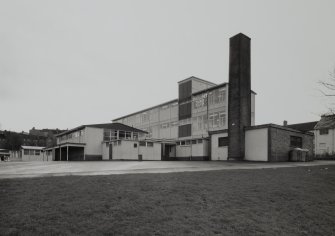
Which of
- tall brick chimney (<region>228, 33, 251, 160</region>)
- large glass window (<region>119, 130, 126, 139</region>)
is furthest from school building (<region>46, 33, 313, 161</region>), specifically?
large glass window (<region>119, 130, 126, 139</region>)

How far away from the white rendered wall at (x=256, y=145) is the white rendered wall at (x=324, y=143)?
27.0m

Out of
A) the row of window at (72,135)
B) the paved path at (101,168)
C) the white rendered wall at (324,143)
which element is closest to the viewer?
the paved path at (101,168)

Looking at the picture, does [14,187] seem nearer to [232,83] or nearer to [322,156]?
[232,83]

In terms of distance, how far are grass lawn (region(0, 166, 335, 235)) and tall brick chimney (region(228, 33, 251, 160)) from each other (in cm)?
1939

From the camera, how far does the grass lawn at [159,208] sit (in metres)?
5.59

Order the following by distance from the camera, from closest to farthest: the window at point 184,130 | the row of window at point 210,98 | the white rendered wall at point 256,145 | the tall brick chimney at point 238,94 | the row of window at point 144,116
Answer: the white rendered wall at point 256,145 → the tall brick chimney at point 238,94 → the row of window at point 210,98 → the window at point 184,130 → the row of window at point 144,116

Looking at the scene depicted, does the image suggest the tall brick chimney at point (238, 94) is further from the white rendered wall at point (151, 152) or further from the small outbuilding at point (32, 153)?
the small outbuilding at point (32, 153)

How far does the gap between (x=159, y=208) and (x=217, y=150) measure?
2695 centimetres

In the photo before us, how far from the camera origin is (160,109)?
55375mm

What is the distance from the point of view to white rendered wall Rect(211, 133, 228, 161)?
1257 inches

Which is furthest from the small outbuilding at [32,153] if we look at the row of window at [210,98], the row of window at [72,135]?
the row of window at [210,98]

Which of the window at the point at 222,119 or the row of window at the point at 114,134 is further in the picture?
the row of window at the point at 114,134

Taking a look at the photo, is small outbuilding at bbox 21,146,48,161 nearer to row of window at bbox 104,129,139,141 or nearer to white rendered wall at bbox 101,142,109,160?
row of window at bbox 104,129,139,141

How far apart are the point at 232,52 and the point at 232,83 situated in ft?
12.2
